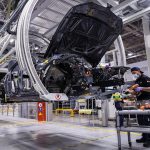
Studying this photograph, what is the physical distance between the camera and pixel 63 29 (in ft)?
13.3

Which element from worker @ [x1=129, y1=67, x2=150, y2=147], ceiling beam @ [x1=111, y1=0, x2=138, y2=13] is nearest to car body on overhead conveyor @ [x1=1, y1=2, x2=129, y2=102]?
worker @ [x1=129, y1=67, x2=150, y2=147]

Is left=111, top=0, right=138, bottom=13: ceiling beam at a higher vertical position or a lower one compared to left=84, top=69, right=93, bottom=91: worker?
higher

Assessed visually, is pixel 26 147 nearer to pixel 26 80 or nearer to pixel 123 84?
pixel 26 80

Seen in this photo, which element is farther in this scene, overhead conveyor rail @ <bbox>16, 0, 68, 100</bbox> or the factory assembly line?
the factory assembly line

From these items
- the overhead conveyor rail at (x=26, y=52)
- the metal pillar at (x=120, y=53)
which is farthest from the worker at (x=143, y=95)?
the overhead conveyor rail at (x=26, y=52)

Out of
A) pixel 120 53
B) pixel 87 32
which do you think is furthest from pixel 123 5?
pixel 87 32

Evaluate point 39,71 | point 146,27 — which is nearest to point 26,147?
point 39,71

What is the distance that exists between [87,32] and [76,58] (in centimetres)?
69

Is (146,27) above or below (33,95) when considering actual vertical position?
above

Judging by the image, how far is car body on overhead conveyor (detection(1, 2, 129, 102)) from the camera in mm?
4012

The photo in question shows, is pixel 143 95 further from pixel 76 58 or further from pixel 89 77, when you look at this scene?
pixel 76 58

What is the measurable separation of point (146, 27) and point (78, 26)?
5.84 metres

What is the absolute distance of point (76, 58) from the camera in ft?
13.5

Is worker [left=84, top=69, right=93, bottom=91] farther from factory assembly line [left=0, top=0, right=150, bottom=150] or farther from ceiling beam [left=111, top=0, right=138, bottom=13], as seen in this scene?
ceiling beam [left=111, top=0, right=138, bottom=13]
